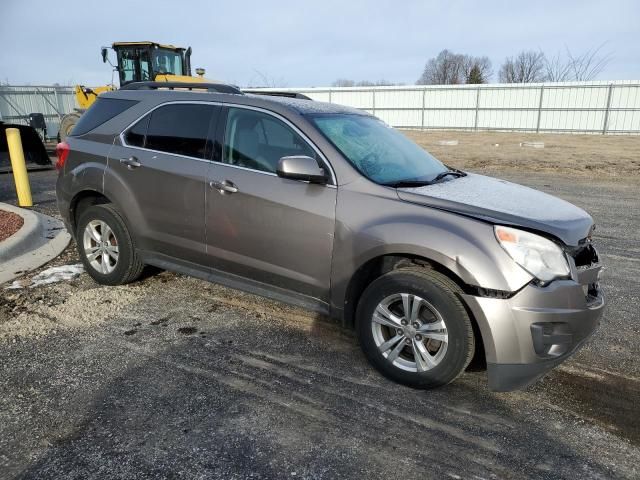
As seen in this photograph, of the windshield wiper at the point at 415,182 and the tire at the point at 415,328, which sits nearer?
the tire at the point at 415,328

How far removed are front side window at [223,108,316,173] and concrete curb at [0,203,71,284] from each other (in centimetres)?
290

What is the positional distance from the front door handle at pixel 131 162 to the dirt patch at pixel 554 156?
38.6 ft

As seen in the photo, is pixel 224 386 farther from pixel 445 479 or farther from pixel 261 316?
pixel 445 479

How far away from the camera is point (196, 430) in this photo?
2758mm

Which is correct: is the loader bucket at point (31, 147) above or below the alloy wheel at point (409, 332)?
above

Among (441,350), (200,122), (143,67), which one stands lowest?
(441,350)

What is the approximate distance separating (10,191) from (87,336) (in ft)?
25.3

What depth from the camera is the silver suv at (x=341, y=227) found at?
9.36 feet

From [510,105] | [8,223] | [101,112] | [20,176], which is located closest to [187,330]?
[101,112]

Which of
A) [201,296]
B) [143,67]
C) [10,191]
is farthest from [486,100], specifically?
[201,296]

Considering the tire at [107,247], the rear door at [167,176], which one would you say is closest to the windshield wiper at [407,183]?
the rear door at [167,176]

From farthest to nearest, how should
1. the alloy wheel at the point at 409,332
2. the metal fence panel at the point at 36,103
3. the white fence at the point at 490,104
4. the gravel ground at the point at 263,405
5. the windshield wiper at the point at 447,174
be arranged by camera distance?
the white fence at the point at 490,104 → the metal fence panel at the point at 36,103 → the windshield wiper at the point at 447,174 → the alloy wheel at the point at 409,332 → the gravel ground at the point at 263,405

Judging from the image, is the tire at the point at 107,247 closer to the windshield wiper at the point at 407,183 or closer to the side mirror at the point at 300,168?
the side mirror at the point at 300,168

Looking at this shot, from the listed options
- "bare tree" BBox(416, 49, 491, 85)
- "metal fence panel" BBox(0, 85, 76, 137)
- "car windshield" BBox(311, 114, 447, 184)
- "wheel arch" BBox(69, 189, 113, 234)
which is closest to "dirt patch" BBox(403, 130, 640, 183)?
"car windshield" BBox(311, 114, 447, 184)
